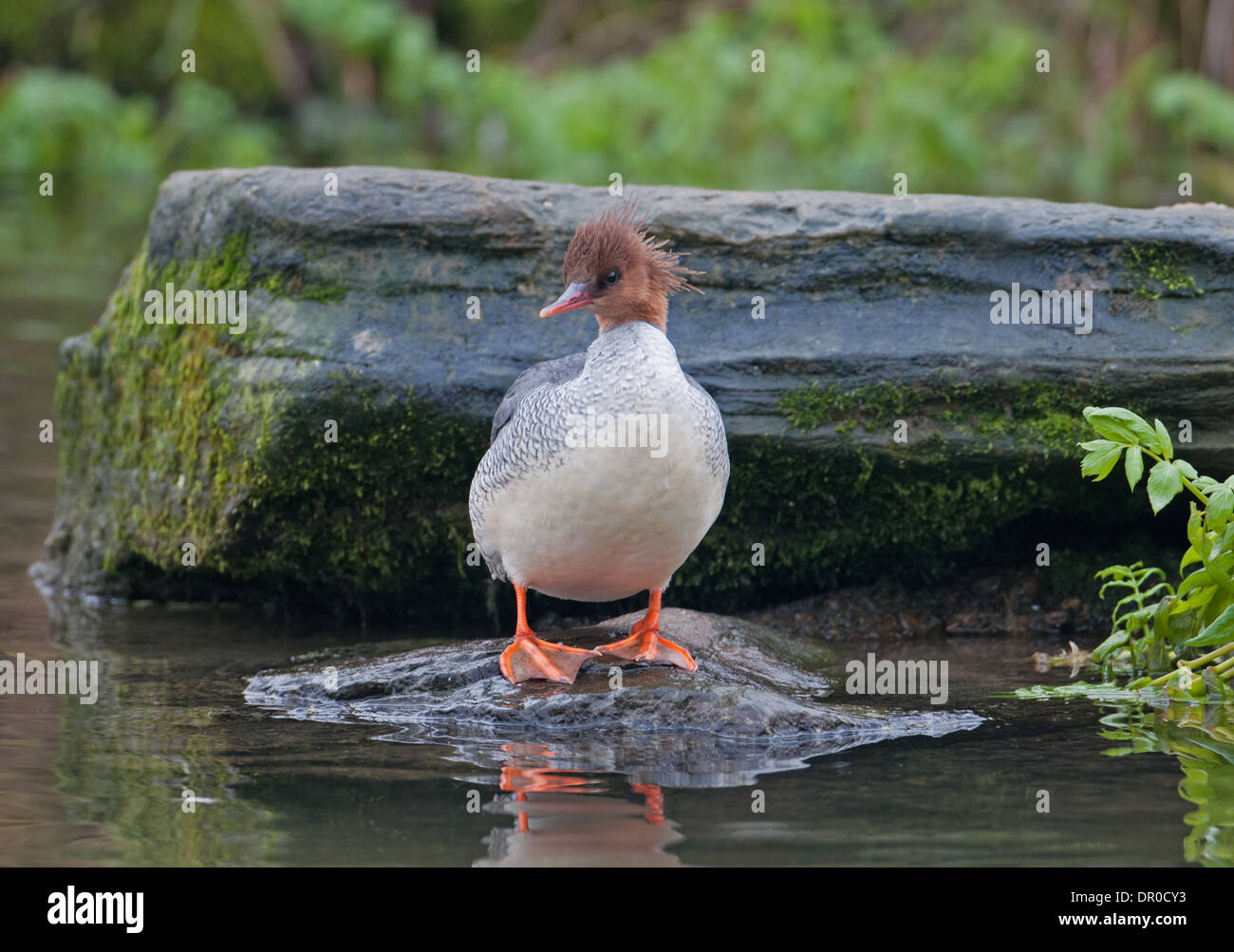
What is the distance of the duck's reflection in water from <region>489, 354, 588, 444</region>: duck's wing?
138 cm

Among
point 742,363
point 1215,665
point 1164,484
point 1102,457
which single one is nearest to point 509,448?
point 742,363

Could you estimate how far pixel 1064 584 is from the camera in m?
6.55

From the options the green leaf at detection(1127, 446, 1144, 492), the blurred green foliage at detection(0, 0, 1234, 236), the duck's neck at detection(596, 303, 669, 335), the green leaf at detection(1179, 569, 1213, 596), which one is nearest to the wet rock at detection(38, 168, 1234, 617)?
the green leaf at detection(1179, 569, 1213, 596)

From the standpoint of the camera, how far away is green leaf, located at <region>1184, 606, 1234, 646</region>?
4.96 m

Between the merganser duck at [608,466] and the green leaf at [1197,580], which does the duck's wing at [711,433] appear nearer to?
the merganser duck at [608,466]

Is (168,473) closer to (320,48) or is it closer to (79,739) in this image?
(79,739)

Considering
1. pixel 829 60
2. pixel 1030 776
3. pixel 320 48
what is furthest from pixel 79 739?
pixel 320 48

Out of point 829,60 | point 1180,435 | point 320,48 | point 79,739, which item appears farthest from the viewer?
point 320,48

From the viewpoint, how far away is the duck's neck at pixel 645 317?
5055 millimetres

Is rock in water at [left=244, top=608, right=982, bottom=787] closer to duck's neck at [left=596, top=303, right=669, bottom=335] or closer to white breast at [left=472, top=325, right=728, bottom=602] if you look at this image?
white breast at [left=472, top=325, right=728, bottom=602]

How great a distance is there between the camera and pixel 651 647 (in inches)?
207

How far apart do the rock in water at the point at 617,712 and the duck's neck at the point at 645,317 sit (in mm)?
1139

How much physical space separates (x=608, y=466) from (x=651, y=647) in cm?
84

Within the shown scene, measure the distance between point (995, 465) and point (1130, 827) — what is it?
2.47 meters
